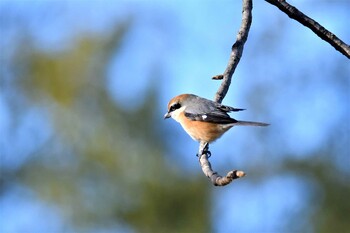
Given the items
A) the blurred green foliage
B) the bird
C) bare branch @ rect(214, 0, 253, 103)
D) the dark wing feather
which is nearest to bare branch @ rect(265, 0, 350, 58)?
bare branch @ rect(214, 0, 253, 103)

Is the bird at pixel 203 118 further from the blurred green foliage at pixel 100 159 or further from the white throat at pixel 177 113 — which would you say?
the blurred green foliage at pixel 100 159

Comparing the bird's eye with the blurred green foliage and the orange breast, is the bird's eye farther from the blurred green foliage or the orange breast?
the blurred green foliage

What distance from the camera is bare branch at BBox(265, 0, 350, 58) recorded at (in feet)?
7.06

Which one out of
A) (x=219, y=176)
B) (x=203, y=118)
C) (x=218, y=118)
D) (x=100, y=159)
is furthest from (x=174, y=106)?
(x=100, y=159)

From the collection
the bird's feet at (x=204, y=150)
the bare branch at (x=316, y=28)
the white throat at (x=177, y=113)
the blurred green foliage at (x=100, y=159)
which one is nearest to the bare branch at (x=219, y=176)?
the bird's feet at (x=204, y=150)

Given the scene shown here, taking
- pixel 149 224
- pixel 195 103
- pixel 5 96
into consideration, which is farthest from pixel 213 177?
pixel 5 96

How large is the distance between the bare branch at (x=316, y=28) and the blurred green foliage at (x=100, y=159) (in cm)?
1004

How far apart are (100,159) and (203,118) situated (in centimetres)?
935

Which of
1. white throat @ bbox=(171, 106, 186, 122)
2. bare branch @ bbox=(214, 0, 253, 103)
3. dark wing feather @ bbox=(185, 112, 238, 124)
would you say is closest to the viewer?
bare branch @ bbox=(214, 0, 253, 103)

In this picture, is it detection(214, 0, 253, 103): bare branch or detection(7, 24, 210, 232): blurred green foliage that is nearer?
detection(214, 0, 253, 103): bare branch

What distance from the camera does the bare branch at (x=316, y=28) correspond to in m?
2.15

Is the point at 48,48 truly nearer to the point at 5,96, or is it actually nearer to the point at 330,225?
the point at 5,96

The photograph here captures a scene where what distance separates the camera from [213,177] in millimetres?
Answer: 2273

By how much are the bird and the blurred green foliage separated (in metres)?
8.12
